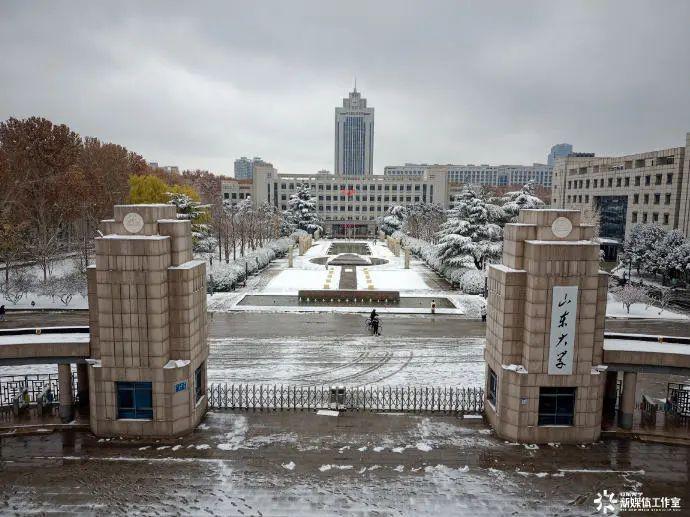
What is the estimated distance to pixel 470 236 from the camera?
43688 mm

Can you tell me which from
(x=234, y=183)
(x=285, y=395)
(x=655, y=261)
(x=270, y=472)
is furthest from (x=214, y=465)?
(x=234, y=183)

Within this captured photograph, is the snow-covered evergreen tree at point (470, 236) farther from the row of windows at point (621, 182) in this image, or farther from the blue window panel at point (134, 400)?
the blue window panel at point (134, 400)

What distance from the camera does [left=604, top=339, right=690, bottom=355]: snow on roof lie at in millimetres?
15062

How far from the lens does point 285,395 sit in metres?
19.0

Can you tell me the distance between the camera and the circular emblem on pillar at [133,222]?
14625mm

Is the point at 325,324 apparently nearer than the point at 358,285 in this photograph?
Yes

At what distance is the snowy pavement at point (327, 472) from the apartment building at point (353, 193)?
101 metres

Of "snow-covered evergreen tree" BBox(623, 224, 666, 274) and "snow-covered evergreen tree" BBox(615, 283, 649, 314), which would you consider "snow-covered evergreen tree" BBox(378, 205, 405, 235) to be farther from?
"snow-covered evergreen tree" BBox(615, 283, 649, 314)

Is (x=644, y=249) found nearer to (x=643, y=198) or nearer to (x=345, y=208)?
(x=643, y=198)

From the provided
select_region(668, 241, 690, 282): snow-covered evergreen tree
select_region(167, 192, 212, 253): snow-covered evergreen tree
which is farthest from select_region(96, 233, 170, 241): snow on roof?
select_region(668, 241, 690, 282): snow-covered evergreen tree

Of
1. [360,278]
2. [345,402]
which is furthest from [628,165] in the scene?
[345,402]

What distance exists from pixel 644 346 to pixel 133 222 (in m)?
16.8

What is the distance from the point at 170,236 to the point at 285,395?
26.1 ft

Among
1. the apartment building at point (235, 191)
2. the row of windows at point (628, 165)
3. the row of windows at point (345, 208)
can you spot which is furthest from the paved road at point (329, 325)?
the apartment building at point (235, 191)
